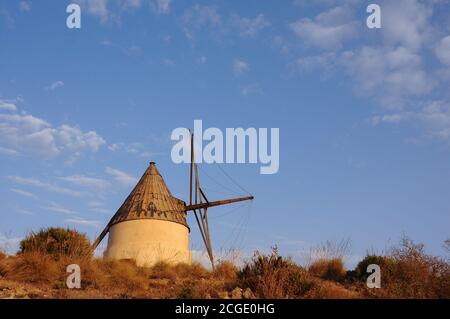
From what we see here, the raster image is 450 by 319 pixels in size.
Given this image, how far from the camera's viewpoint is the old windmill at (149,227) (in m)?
18.8

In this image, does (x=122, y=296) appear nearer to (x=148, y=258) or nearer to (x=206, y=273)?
(x=206, y=273)

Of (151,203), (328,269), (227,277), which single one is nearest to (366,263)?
(328,269)

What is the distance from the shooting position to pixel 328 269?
15547mm

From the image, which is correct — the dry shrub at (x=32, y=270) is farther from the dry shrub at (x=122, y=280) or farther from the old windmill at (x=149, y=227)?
the old windmill at (x=149, y=227)

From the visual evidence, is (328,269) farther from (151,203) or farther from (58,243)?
(58,243)

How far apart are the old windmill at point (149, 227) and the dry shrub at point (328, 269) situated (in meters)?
5.97

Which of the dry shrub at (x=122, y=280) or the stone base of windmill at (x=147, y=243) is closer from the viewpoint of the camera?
the dry shrub at (x=122, y=280)

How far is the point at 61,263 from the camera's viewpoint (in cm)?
1392

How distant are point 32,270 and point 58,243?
3415 millimetres

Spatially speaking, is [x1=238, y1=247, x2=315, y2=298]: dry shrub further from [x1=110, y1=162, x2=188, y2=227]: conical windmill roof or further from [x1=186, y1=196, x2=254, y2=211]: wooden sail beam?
[x1=186, y1=196, x2=254, y2=211]: wooden sail beam

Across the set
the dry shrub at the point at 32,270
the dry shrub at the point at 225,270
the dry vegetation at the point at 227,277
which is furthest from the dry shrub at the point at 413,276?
the dry shrub at the point at 32,270
